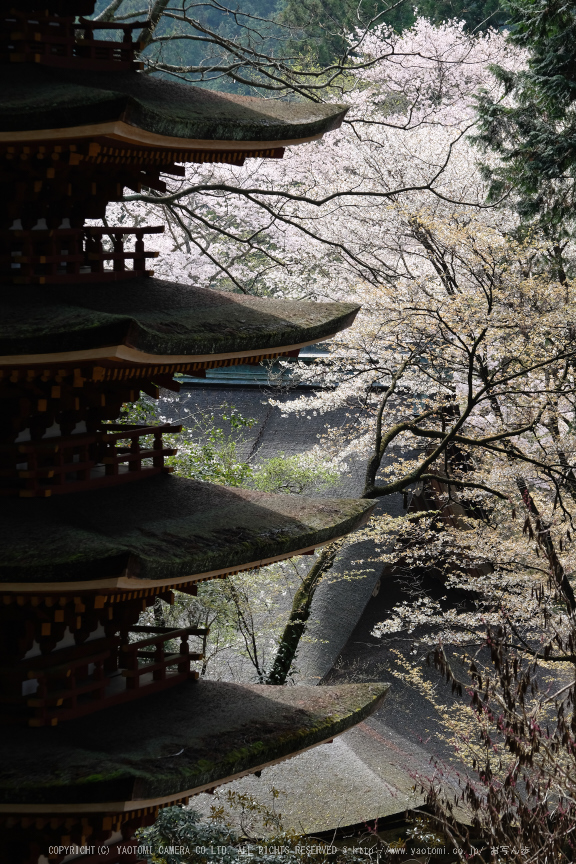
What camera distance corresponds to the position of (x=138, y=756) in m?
4.18

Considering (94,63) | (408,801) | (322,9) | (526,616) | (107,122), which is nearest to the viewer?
(107,122)

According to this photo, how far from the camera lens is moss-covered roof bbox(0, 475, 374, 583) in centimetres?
386

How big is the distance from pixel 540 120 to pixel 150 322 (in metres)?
7.57

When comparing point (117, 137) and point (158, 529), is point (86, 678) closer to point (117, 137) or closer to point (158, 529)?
point (158, 529)

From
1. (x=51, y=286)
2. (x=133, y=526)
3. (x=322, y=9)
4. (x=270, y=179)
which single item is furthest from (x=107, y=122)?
(x=322, y=9)

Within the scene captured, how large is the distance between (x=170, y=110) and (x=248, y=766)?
352cm

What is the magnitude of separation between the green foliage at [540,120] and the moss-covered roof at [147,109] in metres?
5.32

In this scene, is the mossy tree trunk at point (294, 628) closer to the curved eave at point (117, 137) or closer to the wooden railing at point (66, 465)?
the wooden railing at point (66, 465)

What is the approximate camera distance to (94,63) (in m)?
4.75

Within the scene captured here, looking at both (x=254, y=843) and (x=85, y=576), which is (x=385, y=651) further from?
(x=85, y=576)

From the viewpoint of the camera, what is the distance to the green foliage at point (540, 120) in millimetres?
9367

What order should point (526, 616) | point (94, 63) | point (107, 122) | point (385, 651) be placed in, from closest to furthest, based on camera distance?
point (107, 122) < point (94, 63) < point (526, 616) < point (385, 651)

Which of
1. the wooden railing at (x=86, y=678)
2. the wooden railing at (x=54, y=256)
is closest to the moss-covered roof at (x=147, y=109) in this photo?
the wooden railing at (x=54, y=256)

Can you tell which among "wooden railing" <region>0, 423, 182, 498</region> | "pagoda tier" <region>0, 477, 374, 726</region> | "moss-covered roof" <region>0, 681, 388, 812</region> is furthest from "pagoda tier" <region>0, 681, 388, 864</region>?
"wooden railing" <region>0, 423, 182, 498</region>
